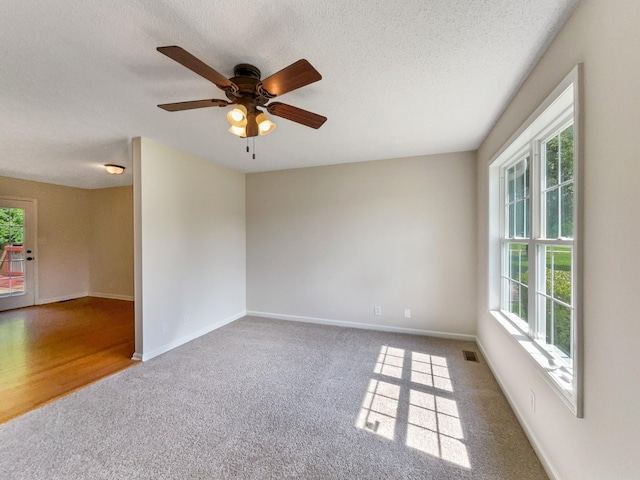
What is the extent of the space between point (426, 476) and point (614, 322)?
1231 mm

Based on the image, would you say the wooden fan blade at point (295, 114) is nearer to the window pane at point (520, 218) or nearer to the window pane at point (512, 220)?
the window pane at point (520, 218)

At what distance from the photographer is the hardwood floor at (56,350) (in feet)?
7.55

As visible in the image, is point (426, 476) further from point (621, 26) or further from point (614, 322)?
point (621, 26)

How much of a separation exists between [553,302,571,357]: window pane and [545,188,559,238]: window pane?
46cm

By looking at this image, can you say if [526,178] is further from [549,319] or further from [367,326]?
[367,326]

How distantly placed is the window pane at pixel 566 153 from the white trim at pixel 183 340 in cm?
397

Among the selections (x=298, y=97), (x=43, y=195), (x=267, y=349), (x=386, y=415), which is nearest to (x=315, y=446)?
(x=386, y=415)

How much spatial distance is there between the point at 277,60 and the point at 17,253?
664cm

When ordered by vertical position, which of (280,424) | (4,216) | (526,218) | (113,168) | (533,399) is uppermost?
(113,168)

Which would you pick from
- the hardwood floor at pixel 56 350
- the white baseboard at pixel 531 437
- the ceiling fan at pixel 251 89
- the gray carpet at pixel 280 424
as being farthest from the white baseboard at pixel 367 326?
the ceiling fan at pixel 251 89

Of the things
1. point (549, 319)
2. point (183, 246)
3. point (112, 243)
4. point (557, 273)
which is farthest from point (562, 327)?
point (112, 243)

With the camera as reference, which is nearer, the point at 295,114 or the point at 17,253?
the point at 295,114

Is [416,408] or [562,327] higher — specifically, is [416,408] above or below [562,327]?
below

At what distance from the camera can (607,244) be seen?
1.06 meters
